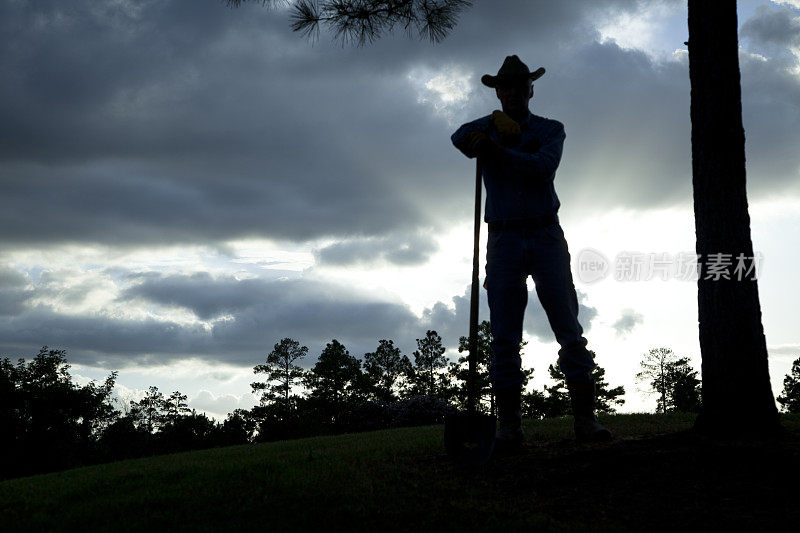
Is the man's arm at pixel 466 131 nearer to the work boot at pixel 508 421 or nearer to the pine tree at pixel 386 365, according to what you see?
the work boot at pixel 508 421

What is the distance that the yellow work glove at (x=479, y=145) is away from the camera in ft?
17.4

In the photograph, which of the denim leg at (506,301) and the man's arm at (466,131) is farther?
the man's arm at (466,131)

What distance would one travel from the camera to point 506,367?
18.1ft

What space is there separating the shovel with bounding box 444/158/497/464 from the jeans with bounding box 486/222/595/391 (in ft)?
0.53

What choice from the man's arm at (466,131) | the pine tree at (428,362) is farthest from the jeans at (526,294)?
the pine tree at (428,362)

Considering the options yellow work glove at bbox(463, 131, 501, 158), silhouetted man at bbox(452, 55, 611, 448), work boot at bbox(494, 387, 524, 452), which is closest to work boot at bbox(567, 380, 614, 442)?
silhouetted man at bbox(452, 55, 611, 448)

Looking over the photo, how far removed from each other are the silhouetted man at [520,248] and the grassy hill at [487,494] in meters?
0.51

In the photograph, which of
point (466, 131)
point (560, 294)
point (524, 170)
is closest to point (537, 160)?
point (524, 170)

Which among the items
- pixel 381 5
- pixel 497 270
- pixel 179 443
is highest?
pixel 381 5

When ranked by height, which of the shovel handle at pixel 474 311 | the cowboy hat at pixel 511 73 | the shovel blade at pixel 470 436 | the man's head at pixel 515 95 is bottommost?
the shovel blade at pixel 470 436

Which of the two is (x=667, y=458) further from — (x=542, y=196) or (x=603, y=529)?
(x=542, y=196)

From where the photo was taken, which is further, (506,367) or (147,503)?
(506,367)

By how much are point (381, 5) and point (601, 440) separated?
23.4ft

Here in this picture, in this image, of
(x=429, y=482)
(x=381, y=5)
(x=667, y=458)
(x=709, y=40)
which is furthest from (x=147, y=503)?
(x=381, y=5)
